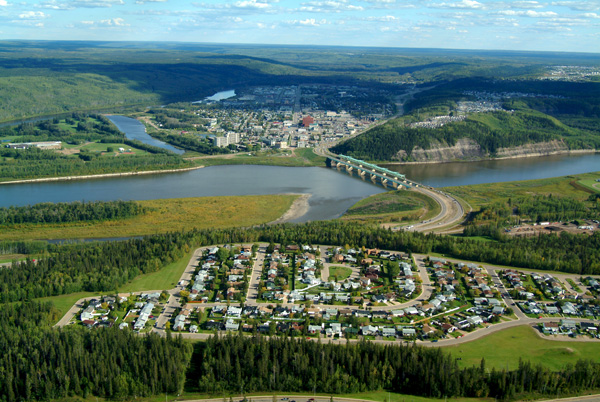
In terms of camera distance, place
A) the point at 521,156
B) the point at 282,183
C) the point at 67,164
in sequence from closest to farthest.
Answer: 1. the point at 282,183
2. the point at 67,164
3. the point at 521,156

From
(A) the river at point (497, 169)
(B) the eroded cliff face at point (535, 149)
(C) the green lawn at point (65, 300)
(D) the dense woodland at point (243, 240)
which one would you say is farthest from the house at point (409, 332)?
(B) the eroded cliff face at point (535, 149)

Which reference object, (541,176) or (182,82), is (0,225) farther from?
(182,82)

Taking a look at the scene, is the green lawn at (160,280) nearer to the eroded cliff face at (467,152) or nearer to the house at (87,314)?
the house at (87,314)

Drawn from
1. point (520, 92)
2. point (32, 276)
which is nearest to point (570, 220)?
point (32, 276)

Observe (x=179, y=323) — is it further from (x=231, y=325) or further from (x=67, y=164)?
(x=67, y=164)

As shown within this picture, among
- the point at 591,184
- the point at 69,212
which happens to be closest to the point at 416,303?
the point at 69,212
